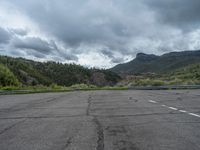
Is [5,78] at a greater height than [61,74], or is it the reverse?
[61,74]

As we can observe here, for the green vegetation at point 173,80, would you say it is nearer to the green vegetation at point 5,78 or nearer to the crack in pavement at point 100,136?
the green vegetation at point 5,78

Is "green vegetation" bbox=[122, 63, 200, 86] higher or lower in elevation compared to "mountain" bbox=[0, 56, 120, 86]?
lower

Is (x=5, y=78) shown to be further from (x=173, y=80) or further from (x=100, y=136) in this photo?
(x=100, y=136)


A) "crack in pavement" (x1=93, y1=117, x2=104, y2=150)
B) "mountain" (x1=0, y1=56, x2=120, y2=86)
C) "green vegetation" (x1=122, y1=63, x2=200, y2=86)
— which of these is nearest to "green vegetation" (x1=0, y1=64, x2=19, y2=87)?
"green vegetation" (x1=122, y1=63, x2=200, y2=86)

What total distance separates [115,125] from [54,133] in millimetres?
1827

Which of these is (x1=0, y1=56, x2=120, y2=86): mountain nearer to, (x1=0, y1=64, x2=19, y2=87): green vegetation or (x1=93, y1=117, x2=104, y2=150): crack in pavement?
(x1=0, y1=64, x2=19, y2=87): green vegetation

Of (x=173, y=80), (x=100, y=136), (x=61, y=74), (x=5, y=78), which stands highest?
(x=61, y=74)

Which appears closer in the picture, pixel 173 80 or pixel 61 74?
pixel 173 80

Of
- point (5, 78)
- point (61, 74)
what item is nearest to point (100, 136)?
point (5, 78)

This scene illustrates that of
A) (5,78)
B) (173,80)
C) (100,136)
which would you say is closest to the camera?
(100,136)

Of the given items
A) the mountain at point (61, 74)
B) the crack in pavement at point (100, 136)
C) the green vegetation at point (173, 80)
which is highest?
the mountain at point (61, 74)

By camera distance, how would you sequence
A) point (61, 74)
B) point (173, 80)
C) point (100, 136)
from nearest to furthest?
point (100, 136), point (173, 80), point (61, 74)

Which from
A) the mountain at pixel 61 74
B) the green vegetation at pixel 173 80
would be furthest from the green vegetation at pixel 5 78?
the mountain at pixel 61 74

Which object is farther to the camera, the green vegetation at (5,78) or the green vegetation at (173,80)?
the green vegetation at (5,78)
